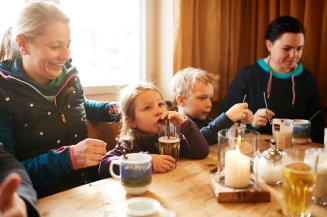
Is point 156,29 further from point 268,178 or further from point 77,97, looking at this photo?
point 268,178

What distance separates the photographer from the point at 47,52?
1470 mm

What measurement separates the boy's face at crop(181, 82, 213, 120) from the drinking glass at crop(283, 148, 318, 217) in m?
1.00

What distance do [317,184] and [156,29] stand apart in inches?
72.1

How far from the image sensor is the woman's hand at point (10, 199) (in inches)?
29.1

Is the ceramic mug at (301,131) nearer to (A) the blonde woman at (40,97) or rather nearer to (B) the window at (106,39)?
(A) the blonde woman at (40,97)

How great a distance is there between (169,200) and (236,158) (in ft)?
0.79

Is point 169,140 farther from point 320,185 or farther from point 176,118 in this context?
point 320,185

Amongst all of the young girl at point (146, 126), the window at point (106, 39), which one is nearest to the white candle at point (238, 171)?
the young girl at point (146, 126)

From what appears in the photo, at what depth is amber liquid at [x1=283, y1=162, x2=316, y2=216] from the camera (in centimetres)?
88

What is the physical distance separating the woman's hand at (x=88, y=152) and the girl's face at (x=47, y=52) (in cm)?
46

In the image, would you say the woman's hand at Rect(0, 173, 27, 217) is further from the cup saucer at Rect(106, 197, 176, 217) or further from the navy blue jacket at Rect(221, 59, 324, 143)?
the navy blue jacket at Rect(221, 59, 324, 143)

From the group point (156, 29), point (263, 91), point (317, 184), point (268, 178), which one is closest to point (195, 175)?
point (268, 178)

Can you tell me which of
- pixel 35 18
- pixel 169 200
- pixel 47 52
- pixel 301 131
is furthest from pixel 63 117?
pixel 301 131

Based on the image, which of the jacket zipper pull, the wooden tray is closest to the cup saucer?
the wooden tray
